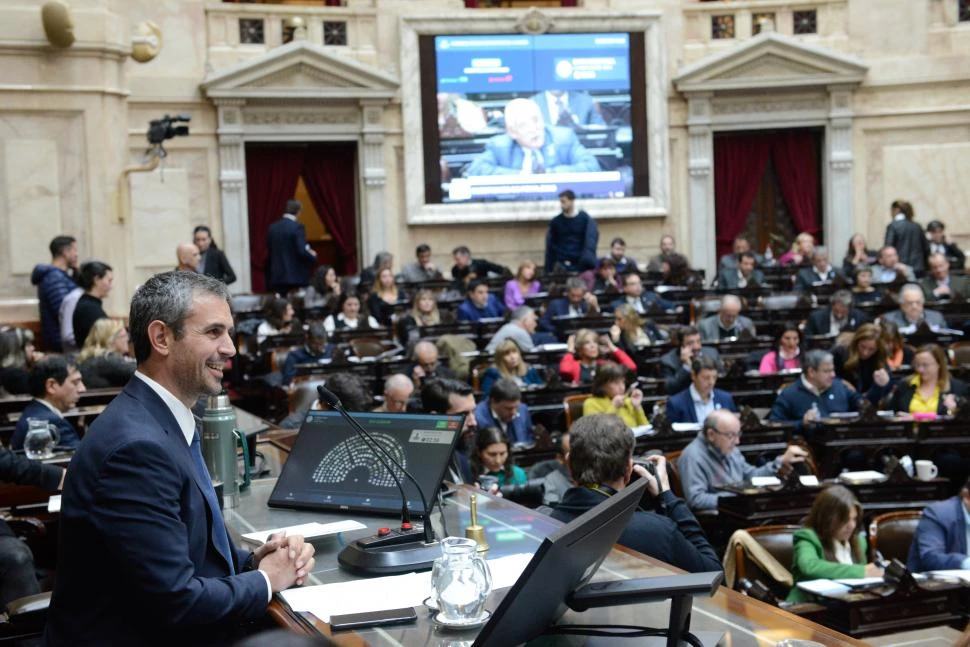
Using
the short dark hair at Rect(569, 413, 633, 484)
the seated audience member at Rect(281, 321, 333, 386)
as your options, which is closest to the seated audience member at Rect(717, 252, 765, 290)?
the seated audience member at Rect(281, 321, 333, 386)

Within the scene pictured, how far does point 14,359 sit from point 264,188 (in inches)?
332

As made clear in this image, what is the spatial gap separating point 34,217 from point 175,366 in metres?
9.31

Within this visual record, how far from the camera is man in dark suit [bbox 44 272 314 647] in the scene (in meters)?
2.35

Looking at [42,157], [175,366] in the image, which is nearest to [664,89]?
[42,157]

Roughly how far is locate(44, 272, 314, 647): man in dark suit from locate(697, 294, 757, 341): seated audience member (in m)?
8.78

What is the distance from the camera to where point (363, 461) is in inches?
138


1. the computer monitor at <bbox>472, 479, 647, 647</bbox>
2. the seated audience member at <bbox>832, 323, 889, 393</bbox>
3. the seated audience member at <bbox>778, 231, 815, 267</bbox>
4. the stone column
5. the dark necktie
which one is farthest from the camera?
the stone column

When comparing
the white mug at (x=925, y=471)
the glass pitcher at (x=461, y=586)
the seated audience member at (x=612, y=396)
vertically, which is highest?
the glass pitcher at (x=461, y=586)

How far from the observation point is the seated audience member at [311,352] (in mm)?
10070

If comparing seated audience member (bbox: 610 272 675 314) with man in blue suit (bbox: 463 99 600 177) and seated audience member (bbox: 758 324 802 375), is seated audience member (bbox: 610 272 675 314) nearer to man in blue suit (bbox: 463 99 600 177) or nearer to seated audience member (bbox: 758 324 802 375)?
seated audience member (bbox: 758 324 802 375)

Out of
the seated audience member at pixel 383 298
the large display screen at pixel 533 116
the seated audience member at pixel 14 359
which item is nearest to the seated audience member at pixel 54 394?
the seated audience member at pixel 14 359

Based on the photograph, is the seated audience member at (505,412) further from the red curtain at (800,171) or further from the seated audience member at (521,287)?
the red curtain at (800,171)

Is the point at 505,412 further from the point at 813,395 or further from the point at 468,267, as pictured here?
the point at 468,267

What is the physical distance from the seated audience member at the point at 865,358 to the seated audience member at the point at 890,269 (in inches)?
139
